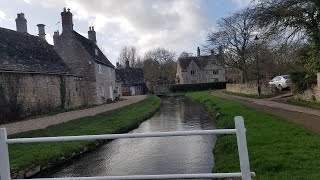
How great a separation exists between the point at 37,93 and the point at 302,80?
19.4 m

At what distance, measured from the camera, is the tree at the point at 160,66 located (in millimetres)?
102250

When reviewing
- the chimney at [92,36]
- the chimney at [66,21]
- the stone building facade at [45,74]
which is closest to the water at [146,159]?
the stone building facade at [45,74]

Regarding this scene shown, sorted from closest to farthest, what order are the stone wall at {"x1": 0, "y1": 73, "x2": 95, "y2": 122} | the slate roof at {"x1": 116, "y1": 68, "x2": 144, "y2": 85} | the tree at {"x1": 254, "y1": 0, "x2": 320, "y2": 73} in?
the tree at {"x1": 254, "y1": 0, "x2": 320, "y2": 73}, the stone wall at {"x1": 0, "y1": 73, "x2": 95, "y2": 122}, the slate roof at {"x1": 116, "y1": 68, "x2": 144, "y2": 85}

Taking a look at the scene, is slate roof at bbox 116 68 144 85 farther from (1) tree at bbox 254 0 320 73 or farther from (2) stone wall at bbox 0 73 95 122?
(1) tree at bbox 254 0 320 73

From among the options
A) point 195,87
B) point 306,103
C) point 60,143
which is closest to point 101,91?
point 306,103

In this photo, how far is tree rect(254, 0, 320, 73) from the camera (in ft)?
73.5

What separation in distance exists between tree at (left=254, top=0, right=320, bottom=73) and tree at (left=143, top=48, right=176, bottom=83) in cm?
7566

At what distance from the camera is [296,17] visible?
2283 cm

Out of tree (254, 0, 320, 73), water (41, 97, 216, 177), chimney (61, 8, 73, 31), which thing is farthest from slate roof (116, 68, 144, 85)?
water (41, 97, 216, 177)

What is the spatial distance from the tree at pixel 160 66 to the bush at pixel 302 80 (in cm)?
7145

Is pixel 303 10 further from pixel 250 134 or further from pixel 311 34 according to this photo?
pixel 250 134

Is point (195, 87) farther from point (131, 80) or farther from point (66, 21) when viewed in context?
point (66, 21)

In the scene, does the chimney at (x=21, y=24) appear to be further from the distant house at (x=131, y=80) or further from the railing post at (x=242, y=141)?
the distant house at (x=131, y=80)

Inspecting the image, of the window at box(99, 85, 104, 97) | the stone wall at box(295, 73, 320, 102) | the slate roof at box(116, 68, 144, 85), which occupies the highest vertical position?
the slate roof at box(116, 68, 144, 85)
